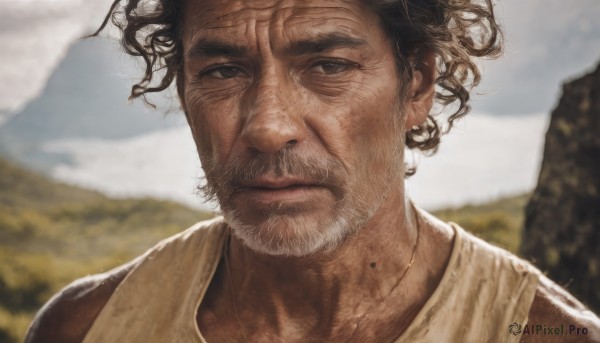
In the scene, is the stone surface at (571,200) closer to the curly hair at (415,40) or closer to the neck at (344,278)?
the curly hair at (415,40)

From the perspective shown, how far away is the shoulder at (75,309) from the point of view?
2928 mm

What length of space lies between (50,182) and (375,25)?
1066 cm

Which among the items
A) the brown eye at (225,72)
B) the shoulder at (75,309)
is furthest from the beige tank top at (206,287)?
the brown eye at (225,72)

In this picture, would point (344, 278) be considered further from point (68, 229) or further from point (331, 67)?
point (68, 229)

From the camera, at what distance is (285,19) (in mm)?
2322

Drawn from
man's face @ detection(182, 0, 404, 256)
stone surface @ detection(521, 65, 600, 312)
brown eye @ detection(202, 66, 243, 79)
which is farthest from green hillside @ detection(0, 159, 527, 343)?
brown eye @ detection(202, 66, 243, 79)

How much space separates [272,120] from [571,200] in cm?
249

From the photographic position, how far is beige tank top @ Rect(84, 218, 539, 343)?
238cm

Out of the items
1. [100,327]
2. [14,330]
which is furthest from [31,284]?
[100,327]

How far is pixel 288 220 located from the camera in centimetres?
226

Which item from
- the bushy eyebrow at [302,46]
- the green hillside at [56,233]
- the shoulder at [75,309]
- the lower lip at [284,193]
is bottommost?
the green hillside at [56,233]

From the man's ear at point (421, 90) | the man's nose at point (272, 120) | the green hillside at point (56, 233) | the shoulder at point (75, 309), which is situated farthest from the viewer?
the green hillside at point (56, 233)

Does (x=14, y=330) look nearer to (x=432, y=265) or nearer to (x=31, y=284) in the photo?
(x=31, y=284)

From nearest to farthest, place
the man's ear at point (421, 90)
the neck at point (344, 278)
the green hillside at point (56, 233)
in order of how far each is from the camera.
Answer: the neck at point (344, 278) → the man's ear at point (421, 90) → the green hillside at point (56, 233)
